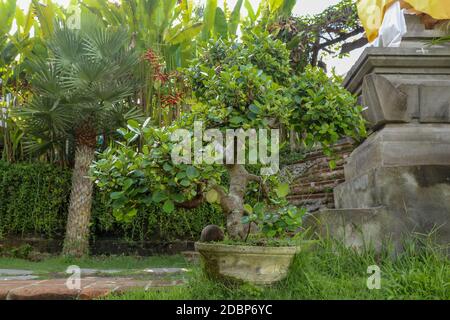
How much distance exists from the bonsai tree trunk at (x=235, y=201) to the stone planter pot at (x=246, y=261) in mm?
238

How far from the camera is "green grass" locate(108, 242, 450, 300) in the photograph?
7.46ft

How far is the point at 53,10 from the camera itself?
7.61 m

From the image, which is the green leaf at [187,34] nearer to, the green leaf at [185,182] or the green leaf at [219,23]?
the green leaf at [219,23]

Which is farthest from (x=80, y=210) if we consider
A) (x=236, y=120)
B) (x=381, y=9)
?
(x=381, y=9)

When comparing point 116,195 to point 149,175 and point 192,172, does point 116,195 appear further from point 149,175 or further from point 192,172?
point 192,172

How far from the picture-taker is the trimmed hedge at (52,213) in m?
7.00

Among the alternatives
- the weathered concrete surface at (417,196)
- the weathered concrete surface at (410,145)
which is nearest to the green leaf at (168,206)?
the weathered concrete surface at (417,196)

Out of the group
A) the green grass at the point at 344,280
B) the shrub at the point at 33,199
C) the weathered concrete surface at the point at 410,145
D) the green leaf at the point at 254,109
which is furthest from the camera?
the shrub at the point at 33,199

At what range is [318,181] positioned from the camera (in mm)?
6539

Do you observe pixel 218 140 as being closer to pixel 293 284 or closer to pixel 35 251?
pixel 293 284

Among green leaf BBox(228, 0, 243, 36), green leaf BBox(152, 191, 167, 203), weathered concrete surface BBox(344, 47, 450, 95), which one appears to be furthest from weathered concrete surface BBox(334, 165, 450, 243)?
green leaf BBox(228, 0, 243, 36)

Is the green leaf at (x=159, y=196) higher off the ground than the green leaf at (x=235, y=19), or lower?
lower

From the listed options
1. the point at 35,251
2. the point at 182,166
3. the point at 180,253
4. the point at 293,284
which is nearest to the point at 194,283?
the point at 293,284
